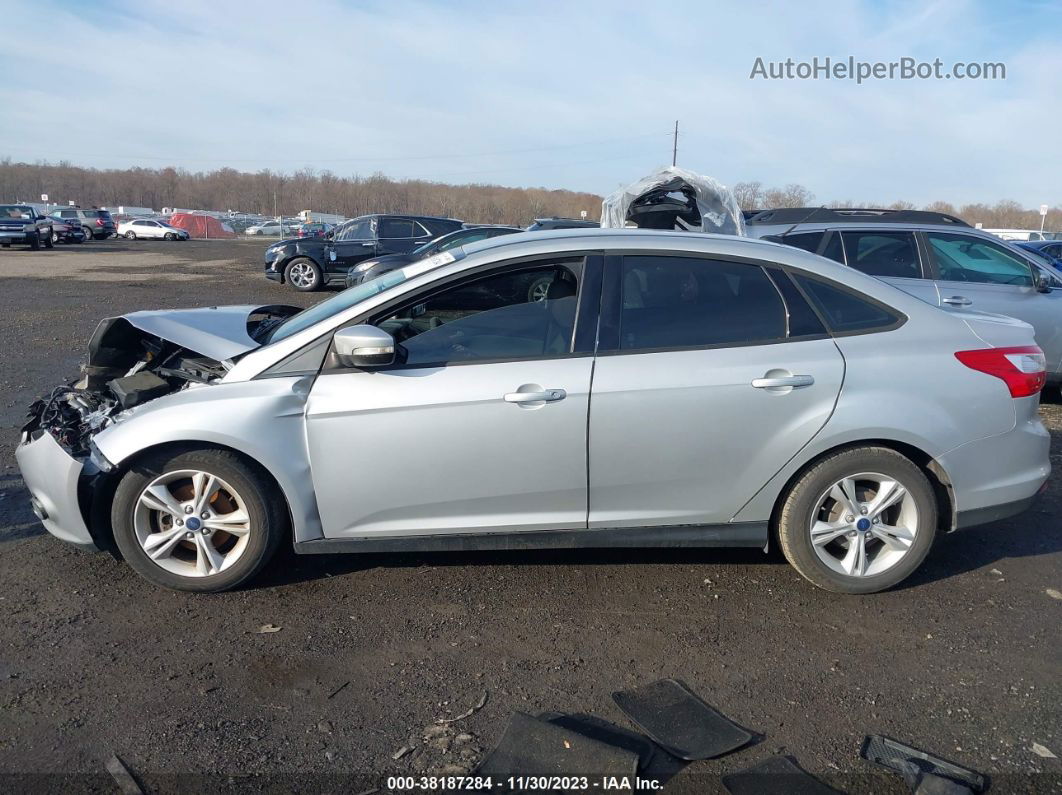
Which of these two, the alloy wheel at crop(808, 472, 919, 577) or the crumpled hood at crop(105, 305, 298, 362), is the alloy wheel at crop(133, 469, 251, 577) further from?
the alloy wheel at crop(808, 472, 919, 577)

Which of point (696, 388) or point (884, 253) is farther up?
point (884, 253)

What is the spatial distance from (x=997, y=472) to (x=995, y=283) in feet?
15.2

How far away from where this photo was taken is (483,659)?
3.49 m

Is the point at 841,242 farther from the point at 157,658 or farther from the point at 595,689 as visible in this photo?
the point at 157,658

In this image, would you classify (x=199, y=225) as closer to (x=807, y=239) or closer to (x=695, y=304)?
(x=807, y=239)

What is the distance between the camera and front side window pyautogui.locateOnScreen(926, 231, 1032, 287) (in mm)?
7973

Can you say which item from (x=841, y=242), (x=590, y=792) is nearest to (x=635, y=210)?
(x=841, y=242)

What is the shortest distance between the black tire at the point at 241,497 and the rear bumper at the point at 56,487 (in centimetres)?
16

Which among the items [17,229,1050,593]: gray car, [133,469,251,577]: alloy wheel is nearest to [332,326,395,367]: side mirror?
[17,229,1050,593]: gray car

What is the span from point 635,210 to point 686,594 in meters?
4.77

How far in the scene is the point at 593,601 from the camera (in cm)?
400

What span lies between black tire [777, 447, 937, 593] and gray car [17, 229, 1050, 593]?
11mm

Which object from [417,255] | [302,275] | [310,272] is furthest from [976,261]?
[302,275]

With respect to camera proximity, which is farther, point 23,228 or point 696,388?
point 23,228
